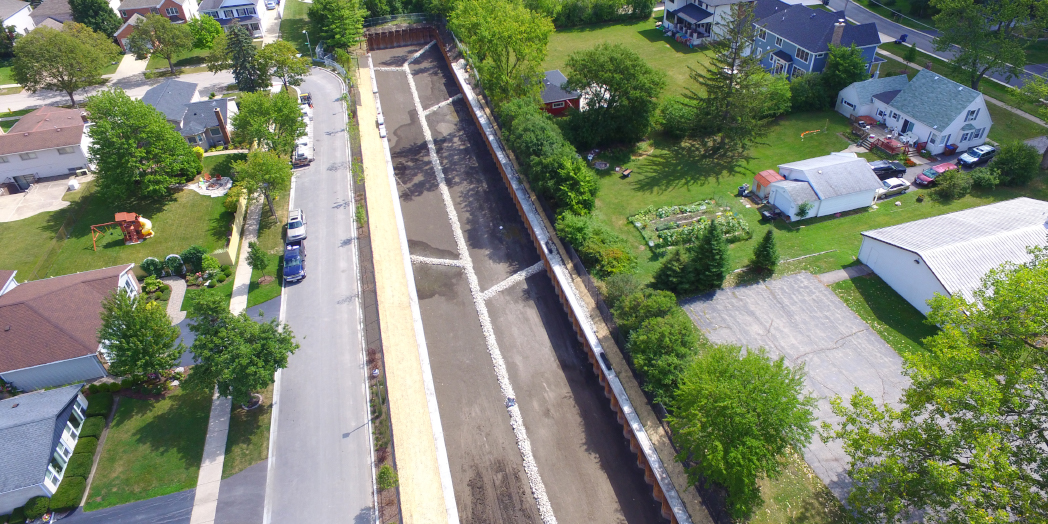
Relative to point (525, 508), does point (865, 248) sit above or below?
above

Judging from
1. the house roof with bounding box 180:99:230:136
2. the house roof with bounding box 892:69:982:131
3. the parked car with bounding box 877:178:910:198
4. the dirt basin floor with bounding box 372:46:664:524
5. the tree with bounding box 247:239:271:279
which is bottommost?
the dirt basin floor with bounding box 372:46:664:524

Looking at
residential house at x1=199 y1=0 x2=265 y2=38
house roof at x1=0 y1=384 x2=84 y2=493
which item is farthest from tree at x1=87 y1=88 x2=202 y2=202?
residential house at x1=199 y1=0 x2=265 y2=38

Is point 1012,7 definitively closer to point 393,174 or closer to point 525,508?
point 393,174

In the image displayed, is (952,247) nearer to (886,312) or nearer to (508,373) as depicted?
(886,312)

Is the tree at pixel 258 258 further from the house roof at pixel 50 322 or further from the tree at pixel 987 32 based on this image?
the tree at pixel 987 32

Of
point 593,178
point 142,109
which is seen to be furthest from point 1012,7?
point 142,109

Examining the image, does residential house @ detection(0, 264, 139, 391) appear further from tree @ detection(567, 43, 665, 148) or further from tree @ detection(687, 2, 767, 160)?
tree @ detection(687, 2, 767, 160)
